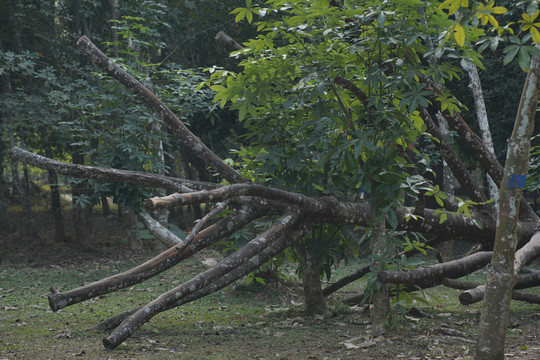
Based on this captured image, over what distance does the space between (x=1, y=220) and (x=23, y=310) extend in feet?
38.0

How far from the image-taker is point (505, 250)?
4039 millimetres

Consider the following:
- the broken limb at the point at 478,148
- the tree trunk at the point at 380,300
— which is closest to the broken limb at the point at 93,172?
the tree trunk at the point at 380,300

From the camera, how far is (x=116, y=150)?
385 inches

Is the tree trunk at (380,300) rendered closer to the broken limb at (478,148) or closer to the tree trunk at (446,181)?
the broken limb at (478,148)

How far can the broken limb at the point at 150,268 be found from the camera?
15.9 ft

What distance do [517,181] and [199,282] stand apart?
9.42 feet

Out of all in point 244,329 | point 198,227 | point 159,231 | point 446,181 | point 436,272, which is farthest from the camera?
point 446,181

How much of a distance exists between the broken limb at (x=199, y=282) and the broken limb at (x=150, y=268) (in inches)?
10.6

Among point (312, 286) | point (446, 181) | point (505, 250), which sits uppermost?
point (505, 250)

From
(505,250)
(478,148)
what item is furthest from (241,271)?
(478,148)

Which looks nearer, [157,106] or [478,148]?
[157,106]

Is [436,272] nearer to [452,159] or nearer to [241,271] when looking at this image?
[452,159]

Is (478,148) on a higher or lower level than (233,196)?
higher

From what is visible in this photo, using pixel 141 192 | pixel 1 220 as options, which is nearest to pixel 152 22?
pixel 141 192
